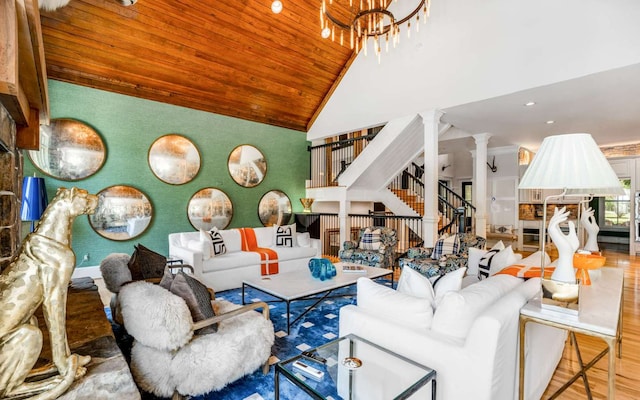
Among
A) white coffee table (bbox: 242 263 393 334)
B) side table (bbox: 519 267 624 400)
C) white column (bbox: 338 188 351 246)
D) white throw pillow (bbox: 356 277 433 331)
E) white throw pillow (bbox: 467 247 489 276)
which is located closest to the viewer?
side table (bbox: 519 267 624 400)

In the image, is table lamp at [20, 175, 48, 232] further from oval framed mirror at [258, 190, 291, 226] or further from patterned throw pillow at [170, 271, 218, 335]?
oval framed mirror at [258, 190, 291, 226]

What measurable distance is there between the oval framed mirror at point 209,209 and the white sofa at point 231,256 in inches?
41.1

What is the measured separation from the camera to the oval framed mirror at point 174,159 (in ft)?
17.4

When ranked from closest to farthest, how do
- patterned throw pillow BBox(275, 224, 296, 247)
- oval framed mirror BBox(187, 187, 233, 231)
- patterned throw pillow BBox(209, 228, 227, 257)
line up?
patterned throw pillow BBox(209, 228, 227, 257), patterned throw pillow BBox(275, 224, 296, 247), oval framed mirror BBox(187, 187, 233, 231)

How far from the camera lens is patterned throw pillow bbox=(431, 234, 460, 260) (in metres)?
4.17

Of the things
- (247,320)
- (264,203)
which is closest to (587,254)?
(247,320)

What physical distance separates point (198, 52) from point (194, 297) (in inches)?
174

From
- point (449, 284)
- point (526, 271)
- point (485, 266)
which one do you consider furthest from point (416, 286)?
point (485, 266)

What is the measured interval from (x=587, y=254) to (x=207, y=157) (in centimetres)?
571

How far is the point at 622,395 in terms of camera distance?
2.01 m

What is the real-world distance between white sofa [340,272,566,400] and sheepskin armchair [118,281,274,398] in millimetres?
732

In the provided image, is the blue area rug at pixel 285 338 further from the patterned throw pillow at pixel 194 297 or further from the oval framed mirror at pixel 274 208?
the oval framed mirror at pixel 274 208

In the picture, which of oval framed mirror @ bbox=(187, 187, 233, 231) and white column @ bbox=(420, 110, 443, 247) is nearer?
white column @ bbox=(420, 110, 443, 247)

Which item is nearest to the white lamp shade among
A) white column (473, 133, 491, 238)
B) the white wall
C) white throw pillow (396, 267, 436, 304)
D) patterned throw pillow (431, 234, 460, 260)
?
white throw pillow (396, 267, 436, 304)
